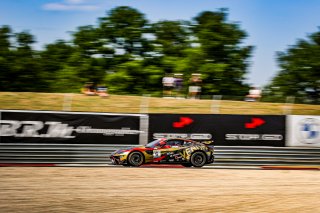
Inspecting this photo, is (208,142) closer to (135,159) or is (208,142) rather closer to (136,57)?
(135,159)

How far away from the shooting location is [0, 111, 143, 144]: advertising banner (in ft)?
49.5

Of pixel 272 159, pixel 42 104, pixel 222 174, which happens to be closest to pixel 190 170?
pixel 222 174

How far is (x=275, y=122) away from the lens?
16422mm

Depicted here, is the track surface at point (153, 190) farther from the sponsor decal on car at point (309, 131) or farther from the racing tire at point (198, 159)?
the sponsor decal on car at point (309, 131)

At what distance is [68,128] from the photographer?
1545cm

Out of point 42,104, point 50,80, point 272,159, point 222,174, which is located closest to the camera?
point 222,174

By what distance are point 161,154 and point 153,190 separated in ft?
14.1

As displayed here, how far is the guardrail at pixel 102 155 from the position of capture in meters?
14.9

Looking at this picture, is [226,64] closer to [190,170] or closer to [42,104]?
[42,104]

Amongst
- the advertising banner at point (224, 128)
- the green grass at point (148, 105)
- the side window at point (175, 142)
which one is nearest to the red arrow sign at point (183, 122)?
the advertising banner at point (224, 128)

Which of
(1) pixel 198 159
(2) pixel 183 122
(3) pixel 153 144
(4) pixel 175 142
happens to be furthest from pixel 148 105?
(1) pixel 198 159

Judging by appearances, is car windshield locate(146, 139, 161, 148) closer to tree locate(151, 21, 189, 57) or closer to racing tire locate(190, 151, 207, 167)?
racing tire locate(190, 151, 207, 167)

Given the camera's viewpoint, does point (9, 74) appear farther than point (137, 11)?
No

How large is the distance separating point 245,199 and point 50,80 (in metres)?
43.8
